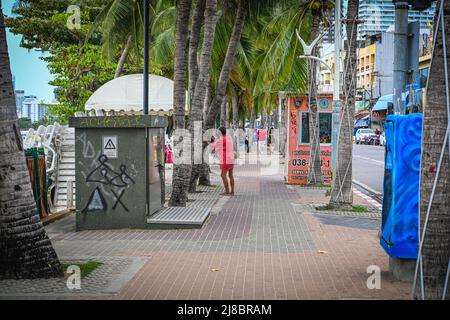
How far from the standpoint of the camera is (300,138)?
22.6 metres

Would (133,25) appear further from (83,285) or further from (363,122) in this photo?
(363,122)

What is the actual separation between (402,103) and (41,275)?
15.5ft

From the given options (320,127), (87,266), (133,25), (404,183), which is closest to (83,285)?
(87,266)

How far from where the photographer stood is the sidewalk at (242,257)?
7062 mm

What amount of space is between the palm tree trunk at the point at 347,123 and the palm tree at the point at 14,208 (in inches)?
332

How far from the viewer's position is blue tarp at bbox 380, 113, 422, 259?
7.52m

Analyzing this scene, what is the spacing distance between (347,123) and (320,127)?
817cm

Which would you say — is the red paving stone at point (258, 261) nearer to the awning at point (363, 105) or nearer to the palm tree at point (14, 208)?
the palm tree at point (14, 208)

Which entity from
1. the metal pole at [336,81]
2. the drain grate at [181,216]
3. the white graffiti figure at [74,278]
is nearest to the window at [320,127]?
the metal pole at [336,81]

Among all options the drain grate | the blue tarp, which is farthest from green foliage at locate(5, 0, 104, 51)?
the blue tarp

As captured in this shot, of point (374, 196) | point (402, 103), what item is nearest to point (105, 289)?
point (402, 103)

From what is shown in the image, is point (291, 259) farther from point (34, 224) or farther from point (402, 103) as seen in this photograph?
point (34, 224)

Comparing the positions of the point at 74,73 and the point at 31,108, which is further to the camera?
the point at 31,108

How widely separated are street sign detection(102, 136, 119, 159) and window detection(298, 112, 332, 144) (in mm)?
11798
